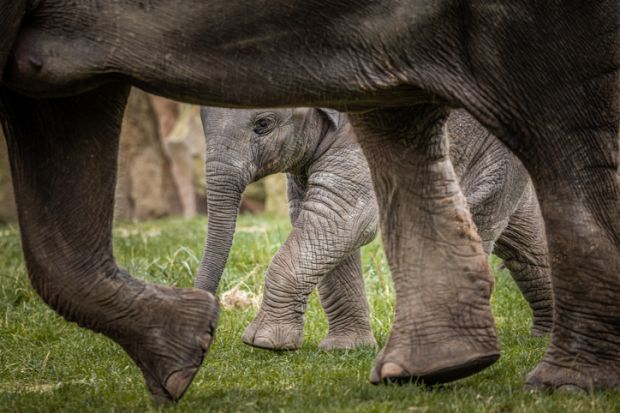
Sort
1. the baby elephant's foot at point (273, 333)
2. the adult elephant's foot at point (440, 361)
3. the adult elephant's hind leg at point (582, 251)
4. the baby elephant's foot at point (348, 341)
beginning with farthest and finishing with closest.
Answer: the baby elephant's foot at point (348, 341) → the baby elephant's foot at point (273, 333) → the adult elephant's foot at point (440, 361) → the adult elephant's hind leg at point (582, 251)

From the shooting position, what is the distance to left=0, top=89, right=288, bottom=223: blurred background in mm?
18703

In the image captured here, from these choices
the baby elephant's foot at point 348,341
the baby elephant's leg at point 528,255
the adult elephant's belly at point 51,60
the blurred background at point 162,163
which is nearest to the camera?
the adult elephant's belly at point 51,60

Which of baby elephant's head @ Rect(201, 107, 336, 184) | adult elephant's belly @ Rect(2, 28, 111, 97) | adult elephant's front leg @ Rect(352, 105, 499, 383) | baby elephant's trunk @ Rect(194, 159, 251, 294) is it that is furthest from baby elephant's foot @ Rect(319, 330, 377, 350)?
adult elephant's belly @ Rect(2, 28, 111, 97)

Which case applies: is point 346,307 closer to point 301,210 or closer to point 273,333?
point 301,210

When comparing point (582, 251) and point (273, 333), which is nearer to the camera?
point (582, 251)

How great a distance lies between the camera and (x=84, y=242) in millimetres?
4113

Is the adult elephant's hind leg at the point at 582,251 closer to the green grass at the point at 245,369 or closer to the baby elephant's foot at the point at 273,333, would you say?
the green grass at the point at 245,369

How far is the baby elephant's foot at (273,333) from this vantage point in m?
5.86

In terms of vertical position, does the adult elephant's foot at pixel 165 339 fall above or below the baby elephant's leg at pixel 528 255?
below

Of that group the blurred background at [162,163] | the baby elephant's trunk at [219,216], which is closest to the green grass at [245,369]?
the baby elephant's trunk at [219,216]

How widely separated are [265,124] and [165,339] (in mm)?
2800

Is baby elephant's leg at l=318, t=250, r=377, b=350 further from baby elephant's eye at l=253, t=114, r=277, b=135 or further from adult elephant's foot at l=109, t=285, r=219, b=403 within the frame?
adult elephant's foot at l=109, t=285, r=219, b=403

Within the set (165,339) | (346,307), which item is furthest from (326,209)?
(165,339)

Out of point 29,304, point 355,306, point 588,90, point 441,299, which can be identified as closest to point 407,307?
point 441,299
